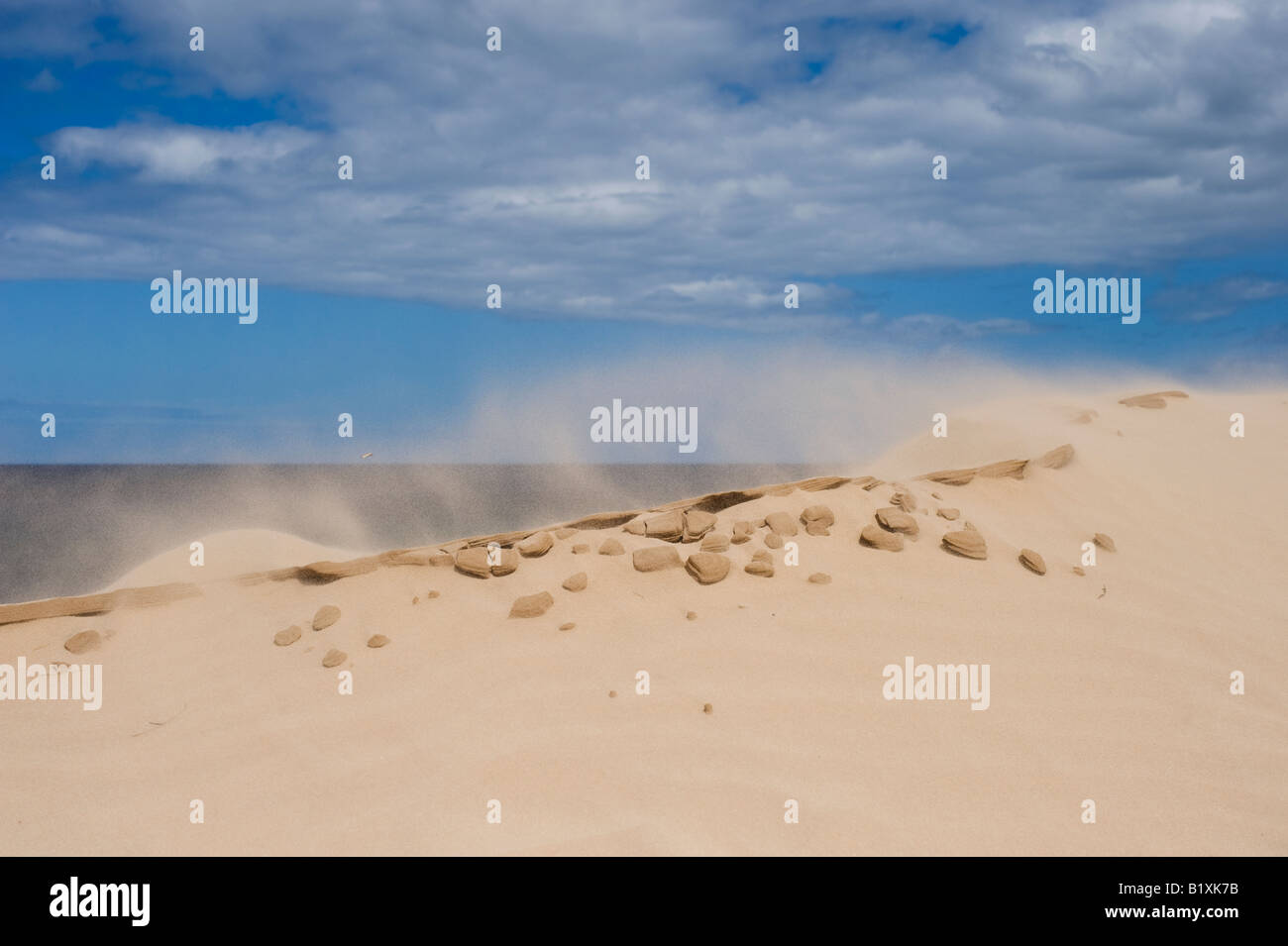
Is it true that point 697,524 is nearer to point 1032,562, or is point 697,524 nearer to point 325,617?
point 1032,562

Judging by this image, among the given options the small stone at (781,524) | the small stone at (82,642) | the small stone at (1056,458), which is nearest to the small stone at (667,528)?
the small stone at (781,524)

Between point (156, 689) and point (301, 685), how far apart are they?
976mm

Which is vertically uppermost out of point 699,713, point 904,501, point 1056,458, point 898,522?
point 1056,458

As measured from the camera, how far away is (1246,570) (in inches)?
282

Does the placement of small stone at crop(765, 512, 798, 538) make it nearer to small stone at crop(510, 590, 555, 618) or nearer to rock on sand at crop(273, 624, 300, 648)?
small stone at crop(510, 590, 555, 618)

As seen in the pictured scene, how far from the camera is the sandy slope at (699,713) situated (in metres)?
4.25

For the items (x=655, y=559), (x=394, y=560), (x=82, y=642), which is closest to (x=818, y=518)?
(x=655, y=559)

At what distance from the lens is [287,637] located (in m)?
A: 5.79

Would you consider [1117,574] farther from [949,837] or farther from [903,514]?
[949,837]

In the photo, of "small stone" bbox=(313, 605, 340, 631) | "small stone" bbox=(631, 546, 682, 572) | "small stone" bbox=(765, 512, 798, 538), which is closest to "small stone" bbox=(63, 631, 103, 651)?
"small stone" bbox=(313, 605, 340, 631)

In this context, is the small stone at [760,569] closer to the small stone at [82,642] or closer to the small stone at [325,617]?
the small stone at [325,617]

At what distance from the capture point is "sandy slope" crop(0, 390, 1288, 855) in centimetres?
425

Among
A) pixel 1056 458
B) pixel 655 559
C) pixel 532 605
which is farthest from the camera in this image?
pixel 1056 458

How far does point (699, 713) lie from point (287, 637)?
2.56m
